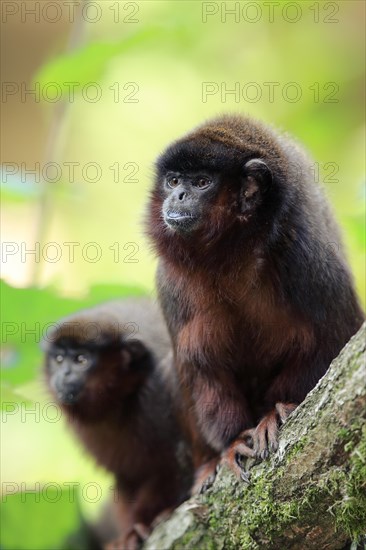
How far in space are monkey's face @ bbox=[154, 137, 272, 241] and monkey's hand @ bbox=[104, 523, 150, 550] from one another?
2.08 metres

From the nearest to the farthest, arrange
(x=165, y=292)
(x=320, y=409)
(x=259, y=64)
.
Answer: (x=320, y=409)
(x=165, y=292)
(x=259, y=64)

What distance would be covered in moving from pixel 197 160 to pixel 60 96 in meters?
1.36

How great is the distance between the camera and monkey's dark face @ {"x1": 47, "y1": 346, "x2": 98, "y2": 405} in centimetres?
541

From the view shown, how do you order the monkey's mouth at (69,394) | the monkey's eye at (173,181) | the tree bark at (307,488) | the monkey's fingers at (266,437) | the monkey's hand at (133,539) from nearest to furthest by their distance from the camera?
the tree bark at (307,488)
the monkey's fingers at (266,437)
the monkey's eye at (173,181)
the monkey's hand at (133,539)
the monkey's mouth at (69,394)

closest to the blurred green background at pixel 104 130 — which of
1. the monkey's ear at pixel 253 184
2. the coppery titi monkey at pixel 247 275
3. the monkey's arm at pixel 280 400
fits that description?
the coppery titi monkey at pixel 247 275

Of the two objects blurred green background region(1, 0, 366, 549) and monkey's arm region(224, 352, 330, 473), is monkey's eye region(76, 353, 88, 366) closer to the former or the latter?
blurred green background region(1, 0, 366, 549)

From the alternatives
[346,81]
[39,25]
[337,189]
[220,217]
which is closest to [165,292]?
[220,217]

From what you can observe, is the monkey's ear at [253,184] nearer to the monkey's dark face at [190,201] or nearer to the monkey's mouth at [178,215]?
the monkey's dark face at [190,201]

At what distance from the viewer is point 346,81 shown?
727 centimetres

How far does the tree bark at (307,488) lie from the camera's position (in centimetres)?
302

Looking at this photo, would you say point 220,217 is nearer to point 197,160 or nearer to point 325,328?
point 197,160

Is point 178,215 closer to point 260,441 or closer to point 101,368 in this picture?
point 260,441

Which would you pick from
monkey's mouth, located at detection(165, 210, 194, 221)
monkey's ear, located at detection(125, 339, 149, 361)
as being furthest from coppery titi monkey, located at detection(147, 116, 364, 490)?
monkey's ear, located at detection(125, 339, 149, 361)


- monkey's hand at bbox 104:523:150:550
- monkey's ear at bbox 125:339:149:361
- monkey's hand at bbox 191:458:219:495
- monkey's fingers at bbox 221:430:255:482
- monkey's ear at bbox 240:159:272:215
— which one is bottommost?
monkey's hand at bbox 104:523:150:550
